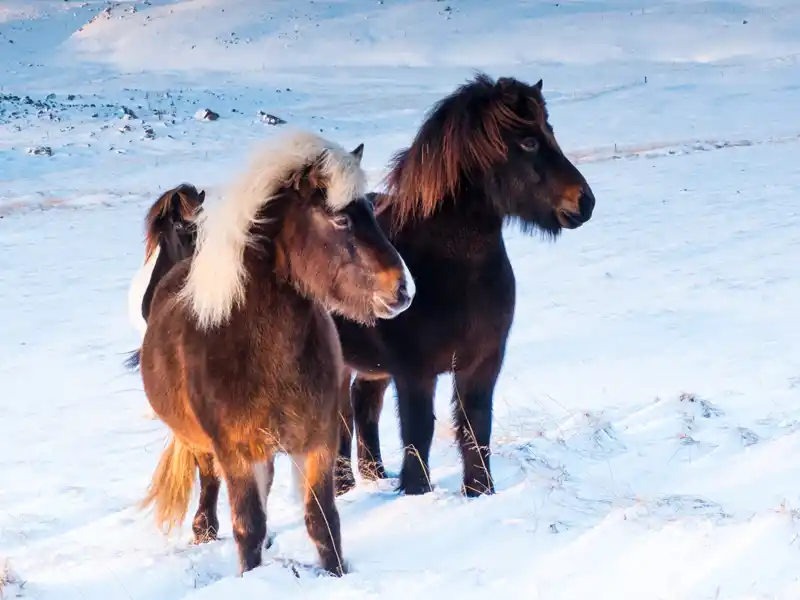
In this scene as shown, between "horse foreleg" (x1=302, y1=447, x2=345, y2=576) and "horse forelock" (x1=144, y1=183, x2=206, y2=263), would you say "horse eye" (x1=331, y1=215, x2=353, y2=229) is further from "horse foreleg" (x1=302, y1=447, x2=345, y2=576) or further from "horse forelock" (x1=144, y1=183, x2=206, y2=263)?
"horse forelock" (x1=144, y1=183, x2=206, y2=263)

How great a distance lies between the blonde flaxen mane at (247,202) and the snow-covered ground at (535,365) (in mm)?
432

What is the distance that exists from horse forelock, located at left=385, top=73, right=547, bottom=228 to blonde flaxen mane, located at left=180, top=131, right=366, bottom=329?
3.48 feet

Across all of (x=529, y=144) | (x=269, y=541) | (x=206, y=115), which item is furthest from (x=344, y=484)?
(x=206, y=115)

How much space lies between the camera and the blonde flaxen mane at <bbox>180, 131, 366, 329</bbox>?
3686mm

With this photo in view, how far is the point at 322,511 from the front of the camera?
13.0 feet

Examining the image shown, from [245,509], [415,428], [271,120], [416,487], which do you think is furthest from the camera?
[271,120]

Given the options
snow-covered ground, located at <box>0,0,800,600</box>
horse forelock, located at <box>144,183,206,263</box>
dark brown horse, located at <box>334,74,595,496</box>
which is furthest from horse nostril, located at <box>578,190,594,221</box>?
horse forelock, located at <box>144,183,206,263</box>

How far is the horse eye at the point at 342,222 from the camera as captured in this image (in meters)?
3.71

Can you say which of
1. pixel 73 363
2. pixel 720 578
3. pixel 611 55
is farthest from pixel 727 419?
pixel 611 55

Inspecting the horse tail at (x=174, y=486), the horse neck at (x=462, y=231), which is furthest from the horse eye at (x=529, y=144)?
the horse tail at (x=174, y=486)

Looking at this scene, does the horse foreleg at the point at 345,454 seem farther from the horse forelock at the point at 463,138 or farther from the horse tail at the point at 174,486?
the horse forelock at the point at 463,138

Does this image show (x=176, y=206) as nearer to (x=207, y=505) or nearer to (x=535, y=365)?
(x=207, y=505)

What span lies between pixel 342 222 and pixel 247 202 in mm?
444

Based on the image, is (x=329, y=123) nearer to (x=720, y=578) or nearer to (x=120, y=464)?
(x=120, y=464)
